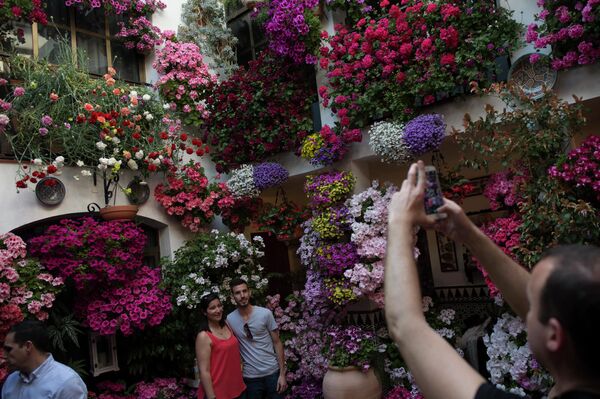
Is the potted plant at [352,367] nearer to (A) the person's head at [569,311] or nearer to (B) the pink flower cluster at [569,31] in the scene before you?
(B) the pink flower cluster at [569,31]

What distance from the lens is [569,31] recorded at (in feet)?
14.0

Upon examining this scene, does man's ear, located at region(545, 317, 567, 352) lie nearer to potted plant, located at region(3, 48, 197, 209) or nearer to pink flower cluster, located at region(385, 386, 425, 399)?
pink flower cluster, located at region(385, 386, 425, 399)

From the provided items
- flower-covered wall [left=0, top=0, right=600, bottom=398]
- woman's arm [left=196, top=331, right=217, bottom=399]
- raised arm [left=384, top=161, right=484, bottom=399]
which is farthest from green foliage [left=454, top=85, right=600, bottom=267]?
raised arm [left=384, top=161, right=484, bottom=399]

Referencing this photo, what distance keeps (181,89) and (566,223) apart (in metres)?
5.18

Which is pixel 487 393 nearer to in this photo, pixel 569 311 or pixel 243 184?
pixel 569 311

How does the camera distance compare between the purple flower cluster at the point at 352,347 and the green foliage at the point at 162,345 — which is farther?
the green foliage at the point at 162,345

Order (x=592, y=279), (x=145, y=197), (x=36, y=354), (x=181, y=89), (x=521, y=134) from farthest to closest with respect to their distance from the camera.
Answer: (x=181, y=89)
(x=145, y=197)
(x=521, y=134)
(x=36, y=354)
(x=592, y=279)

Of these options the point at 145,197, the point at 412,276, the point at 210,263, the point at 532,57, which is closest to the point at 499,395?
the point at 412,276

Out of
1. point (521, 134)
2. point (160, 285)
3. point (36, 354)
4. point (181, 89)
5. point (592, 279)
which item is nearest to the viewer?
point (592, 279)

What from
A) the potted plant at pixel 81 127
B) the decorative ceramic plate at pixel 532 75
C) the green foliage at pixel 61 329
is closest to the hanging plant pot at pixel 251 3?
the potted plant at pixel 81 127

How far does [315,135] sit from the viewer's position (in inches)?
242

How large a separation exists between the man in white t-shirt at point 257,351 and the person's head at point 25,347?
211 centimetres

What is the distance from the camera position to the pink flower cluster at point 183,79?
22.6 feet

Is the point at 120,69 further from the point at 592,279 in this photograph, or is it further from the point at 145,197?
the point at 592,279
